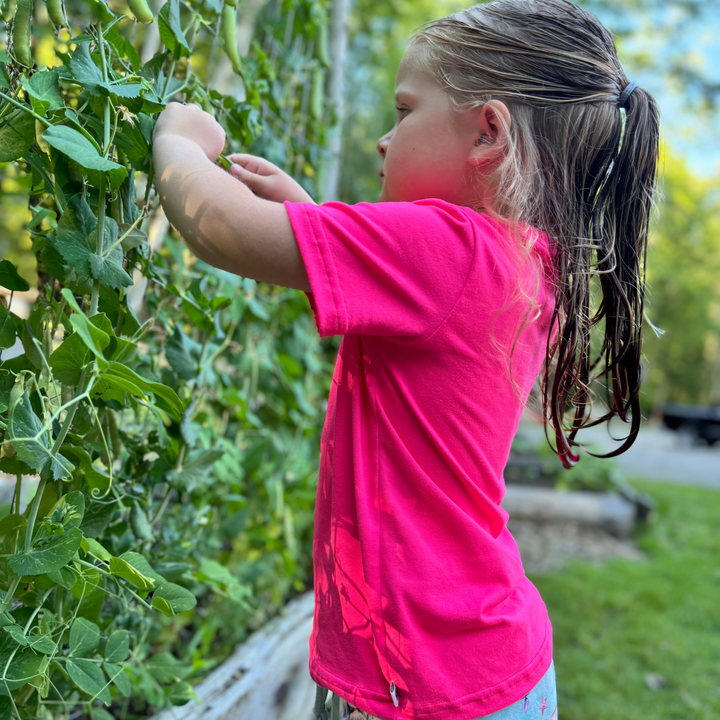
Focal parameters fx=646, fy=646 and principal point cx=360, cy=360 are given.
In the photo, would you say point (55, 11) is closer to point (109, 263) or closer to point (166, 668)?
point (109, 263)

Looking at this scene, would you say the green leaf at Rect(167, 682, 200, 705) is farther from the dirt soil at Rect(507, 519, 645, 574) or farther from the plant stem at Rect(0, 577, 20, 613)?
the dirt soil at Rect(507, 519, 645, 574)

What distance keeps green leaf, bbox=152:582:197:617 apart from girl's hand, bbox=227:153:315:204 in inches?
23.3

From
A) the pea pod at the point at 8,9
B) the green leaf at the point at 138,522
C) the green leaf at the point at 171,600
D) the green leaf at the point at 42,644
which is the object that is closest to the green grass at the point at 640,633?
the green leaf at the point at 138,522

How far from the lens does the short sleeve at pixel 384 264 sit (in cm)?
74

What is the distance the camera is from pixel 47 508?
0.83 meters

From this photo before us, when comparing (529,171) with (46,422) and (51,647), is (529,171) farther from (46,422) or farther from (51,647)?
(51,647)

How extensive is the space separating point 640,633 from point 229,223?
313 centimetres

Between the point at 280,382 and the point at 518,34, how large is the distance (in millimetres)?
1327

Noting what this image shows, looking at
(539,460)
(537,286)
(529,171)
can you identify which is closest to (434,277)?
(537,286)

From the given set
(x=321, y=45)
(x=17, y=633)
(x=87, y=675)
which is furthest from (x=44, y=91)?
(x=321, y=45)

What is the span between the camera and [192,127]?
84 centimetres

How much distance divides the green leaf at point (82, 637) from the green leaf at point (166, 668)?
42cm

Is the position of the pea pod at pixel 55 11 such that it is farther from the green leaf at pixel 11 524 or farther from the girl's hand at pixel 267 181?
the green leaf at pixel 11 524

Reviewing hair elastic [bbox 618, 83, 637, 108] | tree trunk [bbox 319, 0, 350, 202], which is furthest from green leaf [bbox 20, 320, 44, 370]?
tree trunk [bbox 319, 0, 350, 202]
